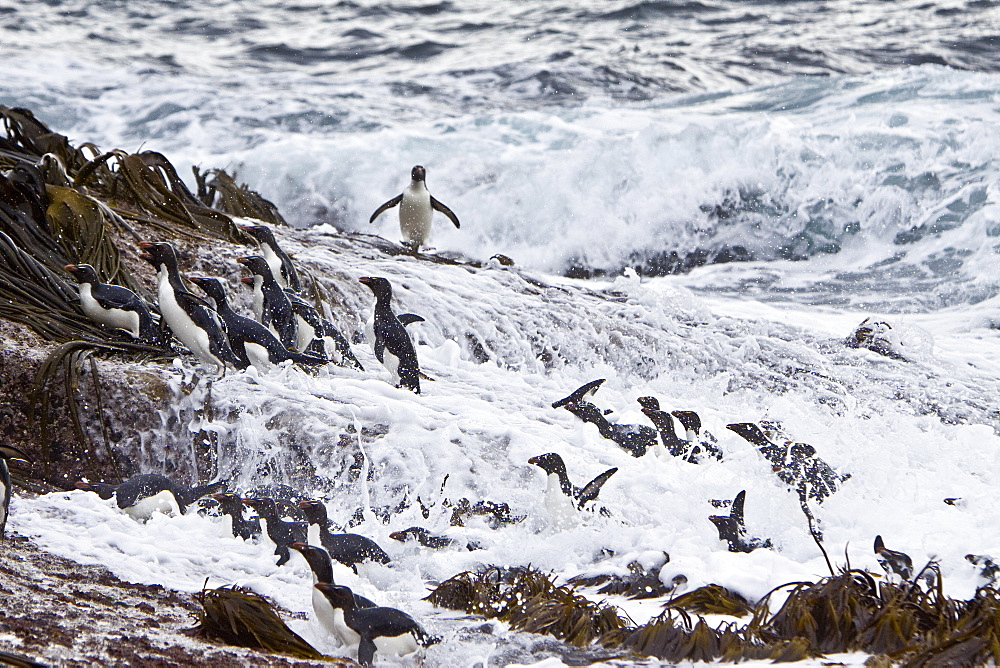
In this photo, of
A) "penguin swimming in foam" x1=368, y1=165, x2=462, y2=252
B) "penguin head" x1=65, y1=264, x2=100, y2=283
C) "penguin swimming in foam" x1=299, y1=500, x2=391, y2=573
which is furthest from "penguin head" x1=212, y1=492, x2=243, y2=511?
"penguin swimming in foam" x1=368, y1=165, x2=462, y2=252

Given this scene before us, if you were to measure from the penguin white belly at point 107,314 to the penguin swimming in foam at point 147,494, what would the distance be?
1.10m

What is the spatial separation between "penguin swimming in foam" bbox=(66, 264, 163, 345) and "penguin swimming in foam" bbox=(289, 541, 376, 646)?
83.0 inches

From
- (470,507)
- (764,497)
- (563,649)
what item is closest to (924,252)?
(764,497)

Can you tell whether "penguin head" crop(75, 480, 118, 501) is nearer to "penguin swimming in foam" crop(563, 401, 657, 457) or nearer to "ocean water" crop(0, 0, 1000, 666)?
"ocean water" crop(0, 0, 1000, 666)

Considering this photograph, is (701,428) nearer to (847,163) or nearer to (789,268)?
(789,268)

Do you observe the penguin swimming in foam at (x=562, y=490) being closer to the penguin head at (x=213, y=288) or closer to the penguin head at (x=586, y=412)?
the penguin head at (x=586, y=412)

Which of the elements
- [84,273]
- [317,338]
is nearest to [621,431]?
[317,338]

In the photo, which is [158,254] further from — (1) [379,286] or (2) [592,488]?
(2) [592,488]

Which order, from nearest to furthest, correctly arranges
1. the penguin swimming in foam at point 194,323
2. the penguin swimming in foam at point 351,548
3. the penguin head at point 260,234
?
the penguin swimming in foam at point 351,548
the penguin swimming in foam at point 194,323
the penguin head at point 260,234

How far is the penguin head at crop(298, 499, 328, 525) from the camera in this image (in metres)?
4.33

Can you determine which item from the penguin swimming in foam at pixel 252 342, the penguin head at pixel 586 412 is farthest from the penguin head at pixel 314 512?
the penguin head at pixel 586 412

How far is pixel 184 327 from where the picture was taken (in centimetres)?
507

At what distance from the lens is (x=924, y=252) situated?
1126cm

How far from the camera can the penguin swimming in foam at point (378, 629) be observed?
3.24m
